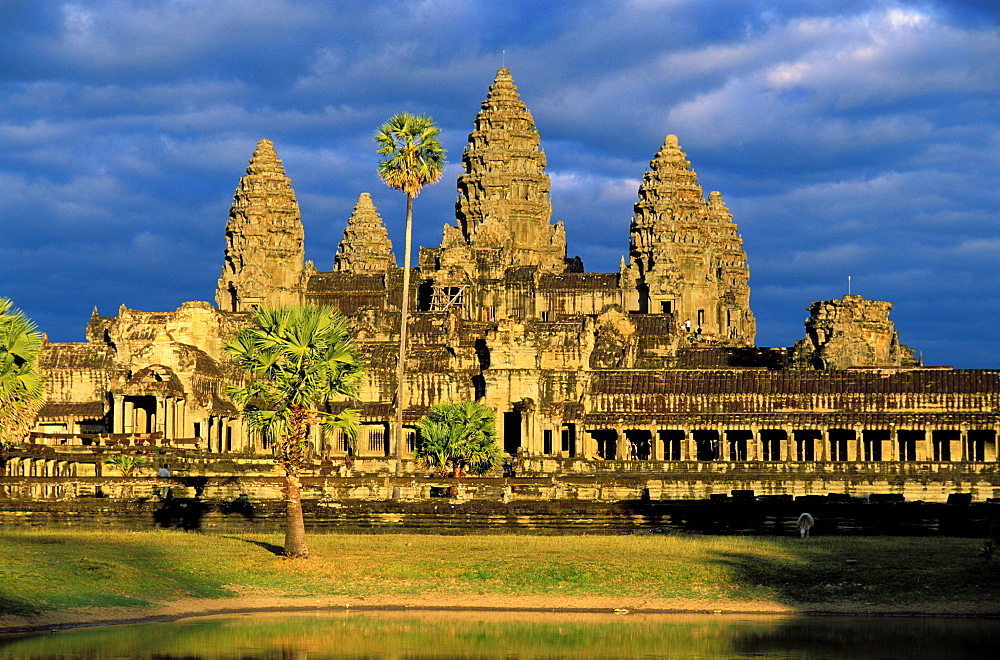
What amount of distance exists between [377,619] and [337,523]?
572 inches

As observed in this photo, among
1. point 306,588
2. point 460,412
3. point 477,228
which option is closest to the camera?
point 306,588

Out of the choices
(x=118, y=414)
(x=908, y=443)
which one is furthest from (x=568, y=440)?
(x=118, y=414)

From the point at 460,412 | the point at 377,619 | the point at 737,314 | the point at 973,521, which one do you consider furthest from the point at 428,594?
the point at 737,314

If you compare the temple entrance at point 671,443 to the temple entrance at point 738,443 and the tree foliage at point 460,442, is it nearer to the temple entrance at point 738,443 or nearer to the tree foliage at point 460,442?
the temple entrance at point 738,443

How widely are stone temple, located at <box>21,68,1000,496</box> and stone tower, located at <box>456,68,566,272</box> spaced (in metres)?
1.38

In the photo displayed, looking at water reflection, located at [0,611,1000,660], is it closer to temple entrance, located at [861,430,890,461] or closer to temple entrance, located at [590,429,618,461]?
temple entrance, located at [861,430,890,461]

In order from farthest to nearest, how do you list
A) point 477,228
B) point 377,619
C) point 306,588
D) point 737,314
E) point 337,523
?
point 737,314 → point 477,228 → point 337,523 → point 306,588 → point 377,619

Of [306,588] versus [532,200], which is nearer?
[306,588]

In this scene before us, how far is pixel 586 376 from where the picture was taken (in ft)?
366

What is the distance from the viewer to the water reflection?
44.6 metres

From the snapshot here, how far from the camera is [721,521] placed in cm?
6216

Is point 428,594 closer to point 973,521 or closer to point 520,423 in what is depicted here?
point 973,521

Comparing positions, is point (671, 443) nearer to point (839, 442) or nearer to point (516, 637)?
point (839, 442)

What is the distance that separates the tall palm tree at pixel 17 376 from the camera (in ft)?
202
